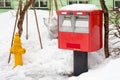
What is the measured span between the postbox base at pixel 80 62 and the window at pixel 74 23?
537 mm

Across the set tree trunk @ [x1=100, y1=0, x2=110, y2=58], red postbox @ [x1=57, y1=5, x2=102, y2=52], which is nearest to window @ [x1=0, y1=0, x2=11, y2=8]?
tree trunk @ [x1=100, y1=0, x2=110, y2=58]

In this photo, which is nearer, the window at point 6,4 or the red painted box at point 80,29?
the red painted box at point 80,29

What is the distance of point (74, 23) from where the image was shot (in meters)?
7.04

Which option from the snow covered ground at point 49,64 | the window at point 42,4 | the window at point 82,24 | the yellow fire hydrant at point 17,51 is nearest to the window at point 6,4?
the window at point 42,4

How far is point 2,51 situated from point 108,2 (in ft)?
23.3

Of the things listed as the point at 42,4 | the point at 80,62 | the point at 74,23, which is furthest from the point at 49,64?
the point at 42,4

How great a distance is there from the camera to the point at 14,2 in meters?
17.3

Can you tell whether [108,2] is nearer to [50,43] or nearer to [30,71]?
[50,43]

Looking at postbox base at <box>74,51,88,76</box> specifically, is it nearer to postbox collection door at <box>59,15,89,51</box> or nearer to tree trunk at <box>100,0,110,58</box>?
postbox collection door at <box>59,15,89,51</box>

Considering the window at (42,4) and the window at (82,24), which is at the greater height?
the window at (42,4)

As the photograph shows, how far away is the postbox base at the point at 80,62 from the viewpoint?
7.14 m

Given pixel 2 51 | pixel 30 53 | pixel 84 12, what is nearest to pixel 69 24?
pixel 84 12

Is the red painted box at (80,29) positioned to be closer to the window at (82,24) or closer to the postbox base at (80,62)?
the window at (82,24)

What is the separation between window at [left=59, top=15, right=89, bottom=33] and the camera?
6.94 m
